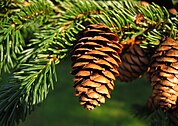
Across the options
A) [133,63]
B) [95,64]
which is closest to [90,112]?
[133,63]

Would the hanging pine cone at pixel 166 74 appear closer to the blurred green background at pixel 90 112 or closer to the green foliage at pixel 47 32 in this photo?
the green foliage at pixel 47 32

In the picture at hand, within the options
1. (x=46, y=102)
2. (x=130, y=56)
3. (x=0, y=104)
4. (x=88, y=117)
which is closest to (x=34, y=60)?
(x=0, y=104)

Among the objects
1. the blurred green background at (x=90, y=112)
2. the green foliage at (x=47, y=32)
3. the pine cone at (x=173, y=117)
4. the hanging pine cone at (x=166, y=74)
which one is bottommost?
the blurred green background at (x=90, y=112)

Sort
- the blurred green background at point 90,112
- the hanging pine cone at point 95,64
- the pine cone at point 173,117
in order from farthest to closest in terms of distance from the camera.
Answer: the blurred green background at point 90,112
the pine cone at point 173,117
the hanging pine cone at point 95,64

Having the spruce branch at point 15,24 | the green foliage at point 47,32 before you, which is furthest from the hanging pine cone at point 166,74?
the spruce branch at point 15,24

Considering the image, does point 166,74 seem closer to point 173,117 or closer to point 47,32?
point 173,117

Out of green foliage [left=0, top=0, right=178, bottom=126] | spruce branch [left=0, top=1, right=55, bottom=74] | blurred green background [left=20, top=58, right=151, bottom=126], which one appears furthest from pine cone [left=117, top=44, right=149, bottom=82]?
blurred green background [left=20, top=58, right=151, bottom=126]

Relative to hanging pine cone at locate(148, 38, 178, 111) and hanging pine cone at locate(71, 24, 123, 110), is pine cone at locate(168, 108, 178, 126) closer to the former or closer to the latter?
hanging pine cone at locate(148, 38, 178, 111)
